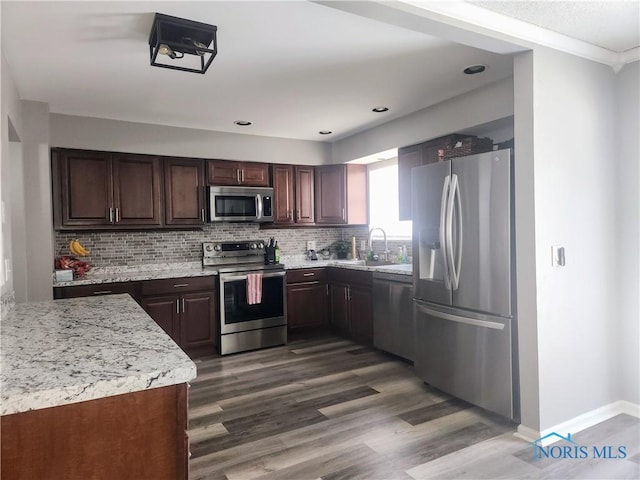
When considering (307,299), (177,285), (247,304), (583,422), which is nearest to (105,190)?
(177,285)

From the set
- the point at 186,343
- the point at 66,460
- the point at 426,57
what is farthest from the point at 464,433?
the point at 186,343

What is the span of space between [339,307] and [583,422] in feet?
8.60

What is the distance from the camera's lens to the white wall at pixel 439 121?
3.30 m

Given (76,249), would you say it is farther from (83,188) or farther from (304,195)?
(304,195)

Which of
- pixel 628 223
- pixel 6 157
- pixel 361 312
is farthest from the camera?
pixel 361 312

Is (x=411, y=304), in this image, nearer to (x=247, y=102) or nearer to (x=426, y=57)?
(x=426, y=57)

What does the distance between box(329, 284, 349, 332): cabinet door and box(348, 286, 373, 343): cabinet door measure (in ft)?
0.30

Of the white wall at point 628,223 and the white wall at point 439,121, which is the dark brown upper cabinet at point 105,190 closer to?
the white wall at point 439,121

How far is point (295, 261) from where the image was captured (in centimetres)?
541

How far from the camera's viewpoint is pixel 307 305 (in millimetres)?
4867

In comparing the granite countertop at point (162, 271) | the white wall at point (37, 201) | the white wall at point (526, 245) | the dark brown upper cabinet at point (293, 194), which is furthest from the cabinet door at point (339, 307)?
the white wall at point (37, 201)

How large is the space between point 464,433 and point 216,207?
3.24 metres

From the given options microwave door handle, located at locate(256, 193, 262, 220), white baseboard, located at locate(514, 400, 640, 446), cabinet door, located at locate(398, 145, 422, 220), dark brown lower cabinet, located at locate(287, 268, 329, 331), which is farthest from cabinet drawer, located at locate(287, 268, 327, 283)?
white baseboard, located at locate(514, 400, 640, 446)

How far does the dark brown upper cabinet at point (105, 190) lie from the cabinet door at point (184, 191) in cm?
10
